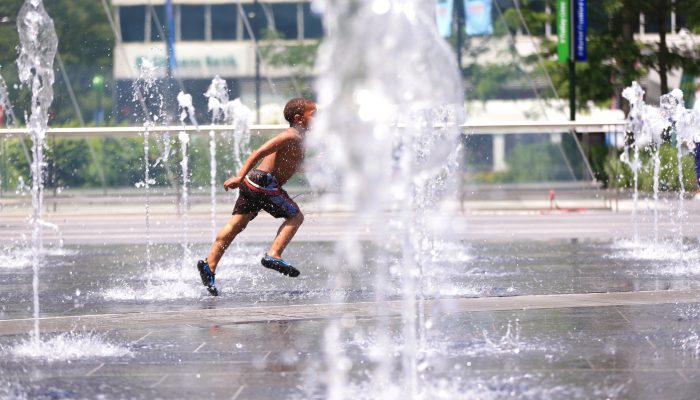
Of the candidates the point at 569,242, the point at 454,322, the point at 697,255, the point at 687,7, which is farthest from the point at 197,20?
the point at 454,322

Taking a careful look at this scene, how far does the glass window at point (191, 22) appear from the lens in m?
32.6

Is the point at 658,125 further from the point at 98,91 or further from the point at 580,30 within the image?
the point at 98,91

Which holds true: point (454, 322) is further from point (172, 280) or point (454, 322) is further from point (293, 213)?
point (172, 280)

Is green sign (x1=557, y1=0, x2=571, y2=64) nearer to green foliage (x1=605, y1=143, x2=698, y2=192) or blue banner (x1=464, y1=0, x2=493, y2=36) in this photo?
blue banner (x1=464, y1=0, x2=493, y2=36)

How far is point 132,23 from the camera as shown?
1251 inches

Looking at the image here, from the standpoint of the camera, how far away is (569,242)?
1603 cm

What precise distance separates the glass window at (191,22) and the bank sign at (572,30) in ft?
28.1

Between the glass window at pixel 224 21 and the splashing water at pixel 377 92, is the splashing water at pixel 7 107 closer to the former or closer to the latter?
the glass window at pixel 224 21

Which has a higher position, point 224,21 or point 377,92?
point 224,21

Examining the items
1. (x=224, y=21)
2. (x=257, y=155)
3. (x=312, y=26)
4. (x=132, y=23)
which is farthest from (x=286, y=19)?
(x=257, y=155)

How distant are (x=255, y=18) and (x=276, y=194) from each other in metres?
22.6

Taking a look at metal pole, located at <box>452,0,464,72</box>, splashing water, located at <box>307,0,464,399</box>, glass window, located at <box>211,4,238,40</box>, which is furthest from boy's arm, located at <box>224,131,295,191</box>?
glass window, located at <box>211,4,238,40</box>

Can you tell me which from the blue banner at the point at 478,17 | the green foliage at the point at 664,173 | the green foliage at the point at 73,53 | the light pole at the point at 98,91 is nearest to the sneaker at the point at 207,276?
the green foliage at the point at 664,173

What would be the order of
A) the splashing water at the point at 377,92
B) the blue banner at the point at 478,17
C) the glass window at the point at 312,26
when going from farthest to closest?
the glass window at the point at 312,26 → the blue banner at the point at 478,17 → the splashing water at the point at 377,92
